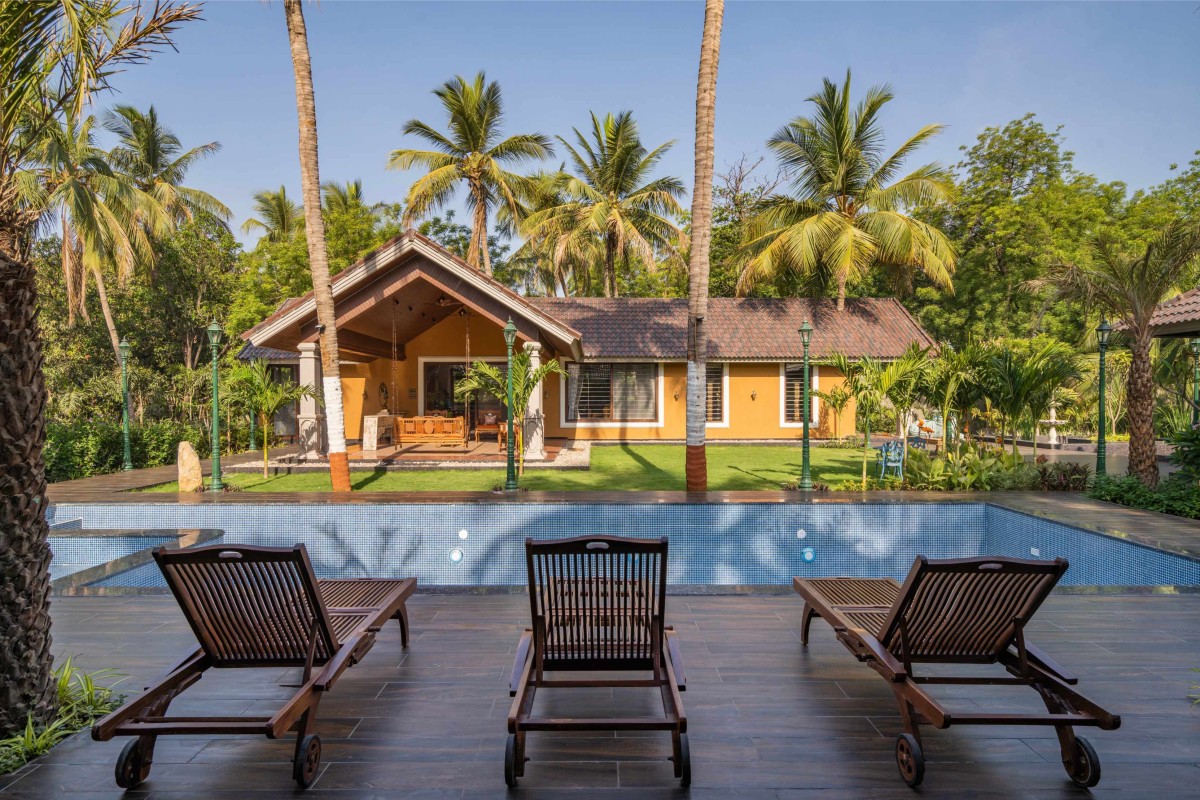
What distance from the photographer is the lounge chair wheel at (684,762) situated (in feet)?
9.25

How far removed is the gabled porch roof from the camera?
13961mm

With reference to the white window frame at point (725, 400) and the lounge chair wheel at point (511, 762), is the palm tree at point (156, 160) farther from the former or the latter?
the lounge chair wheel at point (511, 762)

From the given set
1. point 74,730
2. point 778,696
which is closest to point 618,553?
point 778,696

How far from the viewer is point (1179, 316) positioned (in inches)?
389

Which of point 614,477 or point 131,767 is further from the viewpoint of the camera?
point 614,477

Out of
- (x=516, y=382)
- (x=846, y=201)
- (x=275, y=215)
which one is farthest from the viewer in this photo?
(x=275, y=215)

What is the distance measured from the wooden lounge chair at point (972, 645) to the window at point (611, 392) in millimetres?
16788

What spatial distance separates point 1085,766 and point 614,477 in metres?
10.3

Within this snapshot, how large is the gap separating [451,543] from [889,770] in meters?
6.23

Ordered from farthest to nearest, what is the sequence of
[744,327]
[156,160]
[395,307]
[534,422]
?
[156,160], [744,327], [395,307], [534,422]

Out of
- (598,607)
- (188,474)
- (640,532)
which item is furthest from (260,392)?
(598,607)

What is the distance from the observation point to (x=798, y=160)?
896 inches

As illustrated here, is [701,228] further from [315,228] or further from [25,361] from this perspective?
[25,361]

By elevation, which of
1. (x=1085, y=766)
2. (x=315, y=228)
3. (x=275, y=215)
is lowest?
(x=1085, y=766)
